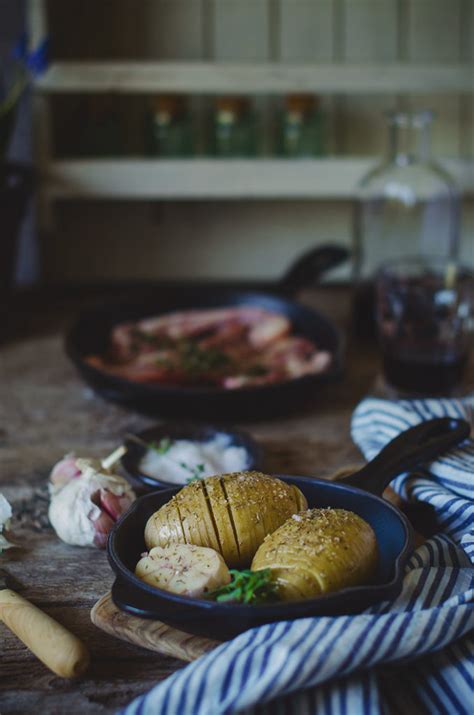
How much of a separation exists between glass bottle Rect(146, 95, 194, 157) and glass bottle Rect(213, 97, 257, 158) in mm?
62

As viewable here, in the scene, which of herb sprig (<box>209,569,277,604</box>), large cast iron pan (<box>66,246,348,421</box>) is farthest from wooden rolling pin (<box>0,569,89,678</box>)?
large cast iron pan (<box>66,246,348,421</box>)

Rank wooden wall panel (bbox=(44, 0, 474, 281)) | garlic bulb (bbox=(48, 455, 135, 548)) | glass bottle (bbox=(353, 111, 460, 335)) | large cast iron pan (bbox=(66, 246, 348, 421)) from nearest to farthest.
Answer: garlic bulb (bbox=(48, 455, 135, 548)) < large cast iron pan (bbox=(66, 246, 348, 421)) < glass bottle (bbox=(353, 111, 460, 335)) < wooden wall panel (bbox=(44, 0, 474, 281))

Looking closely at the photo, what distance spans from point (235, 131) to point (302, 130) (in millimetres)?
139

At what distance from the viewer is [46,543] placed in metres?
1.02

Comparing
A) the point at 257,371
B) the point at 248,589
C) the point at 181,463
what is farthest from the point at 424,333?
the point at 248,589

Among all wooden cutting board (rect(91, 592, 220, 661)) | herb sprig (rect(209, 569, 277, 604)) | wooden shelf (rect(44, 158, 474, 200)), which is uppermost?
wooden shelf (rect(44, 158, 474, 200))

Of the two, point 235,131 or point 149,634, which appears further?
point 235,131

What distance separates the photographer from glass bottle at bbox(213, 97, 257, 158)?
1966 millimetres

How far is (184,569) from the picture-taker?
0.78m

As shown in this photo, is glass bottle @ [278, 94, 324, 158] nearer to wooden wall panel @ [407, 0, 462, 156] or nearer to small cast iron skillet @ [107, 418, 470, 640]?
wooden wall panel @ [407, 0, 462, 156]

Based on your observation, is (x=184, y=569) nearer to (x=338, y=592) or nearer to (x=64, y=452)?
(x=338, y=592)

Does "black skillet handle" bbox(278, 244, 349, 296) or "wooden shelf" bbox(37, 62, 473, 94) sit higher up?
"wooden shelf" bbox(37, 62, 473, 94)

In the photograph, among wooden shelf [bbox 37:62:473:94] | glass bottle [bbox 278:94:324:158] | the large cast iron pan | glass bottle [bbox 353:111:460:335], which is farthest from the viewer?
glass bottle [bbox 278:94:324:158]

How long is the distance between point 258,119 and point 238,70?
283mm
